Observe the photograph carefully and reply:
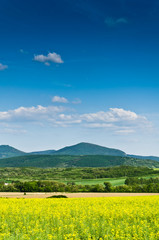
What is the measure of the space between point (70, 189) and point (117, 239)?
94203 mm

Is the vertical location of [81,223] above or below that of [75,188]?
above

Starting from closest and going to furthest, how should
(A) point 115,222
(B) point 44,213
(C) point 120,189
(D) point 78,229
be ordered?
(D) point 78,229
(A) point 115,222
(B) point 44,213
(C) point 120,189

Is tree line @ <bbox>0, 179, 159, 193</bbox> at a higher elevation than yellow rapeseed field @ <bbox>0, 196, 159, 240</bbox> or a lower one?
lower

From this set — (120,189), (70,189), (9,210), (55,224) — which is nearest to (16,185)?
(70,189)

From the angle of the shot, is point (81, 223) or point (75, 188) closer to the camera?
point (81, 223)

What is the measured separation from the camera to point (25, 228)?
18.3 metres

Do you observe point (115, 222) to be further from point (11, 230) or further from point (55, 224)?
point (11, 230)

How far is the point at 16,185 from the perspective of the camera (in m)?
114

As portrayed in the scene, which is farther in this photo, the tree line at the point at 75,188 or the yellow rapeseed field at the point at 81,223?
the tree line at the point at 75,188

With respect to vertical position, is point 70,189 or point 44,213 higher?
point 44,213

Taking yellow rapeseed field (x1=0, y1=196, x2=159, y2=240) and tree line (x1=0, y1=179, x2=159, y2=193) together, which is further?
tree line (x1=0, y1=179, x2=159, y2=193)


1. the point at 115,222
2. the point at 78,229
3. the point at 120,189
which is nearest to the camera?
the point at 78,229

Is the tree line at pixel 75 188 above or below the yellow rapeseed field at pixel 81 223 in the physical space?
below

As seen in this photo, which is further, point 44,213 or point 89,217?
point 44,213
